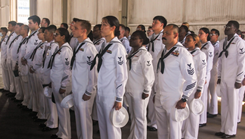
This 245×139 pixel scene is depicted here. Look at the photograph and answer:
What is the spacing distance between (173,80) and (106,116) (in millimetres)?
971

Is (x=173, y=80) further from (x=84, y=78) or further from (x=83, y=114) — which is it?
(x=83, y=114)

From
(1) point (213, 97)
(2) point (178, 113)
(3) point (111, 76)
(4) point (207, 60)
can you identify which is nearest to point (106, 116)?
(3) point (111, 76)

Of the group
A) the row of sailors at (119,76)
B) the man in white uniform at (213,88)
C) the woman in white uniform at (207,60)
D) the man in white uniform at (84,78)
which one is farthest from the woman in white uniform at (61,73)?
the man in white uniform at (213,88)

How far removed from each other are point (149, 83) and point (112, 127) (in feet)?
3.08

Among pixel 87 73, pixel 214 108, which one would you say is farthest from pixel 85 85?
pixel 214 108

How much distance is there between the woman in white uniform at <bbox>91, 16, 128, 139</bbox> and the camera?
133 inches

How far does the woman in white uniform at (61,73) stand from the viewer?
168 inches

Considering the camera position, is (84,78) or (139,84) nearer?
(84,78)

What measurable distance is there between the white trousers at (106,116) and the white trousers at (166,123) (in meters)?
0.57

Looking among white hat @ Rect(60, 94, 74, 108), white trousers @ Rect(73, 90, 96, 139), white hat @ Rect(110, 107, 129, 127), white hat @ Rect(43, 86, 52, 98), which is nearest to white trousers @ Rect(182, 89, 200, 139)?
white hat @ Rect(110, 107, 129, 127)

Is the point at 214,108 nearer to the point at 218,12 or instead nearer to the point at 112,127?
the point at 218,12

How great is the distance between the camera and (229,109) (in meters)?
4.93

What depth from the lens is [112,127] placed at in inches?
137

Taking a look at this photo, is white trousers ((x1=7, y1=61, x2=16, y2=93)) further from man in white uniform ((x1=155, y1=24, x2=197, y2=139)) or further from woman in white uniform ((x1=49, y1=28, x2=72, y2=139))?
man in white uniform ((x1=155, y1=24, x2=197, y2=139))
